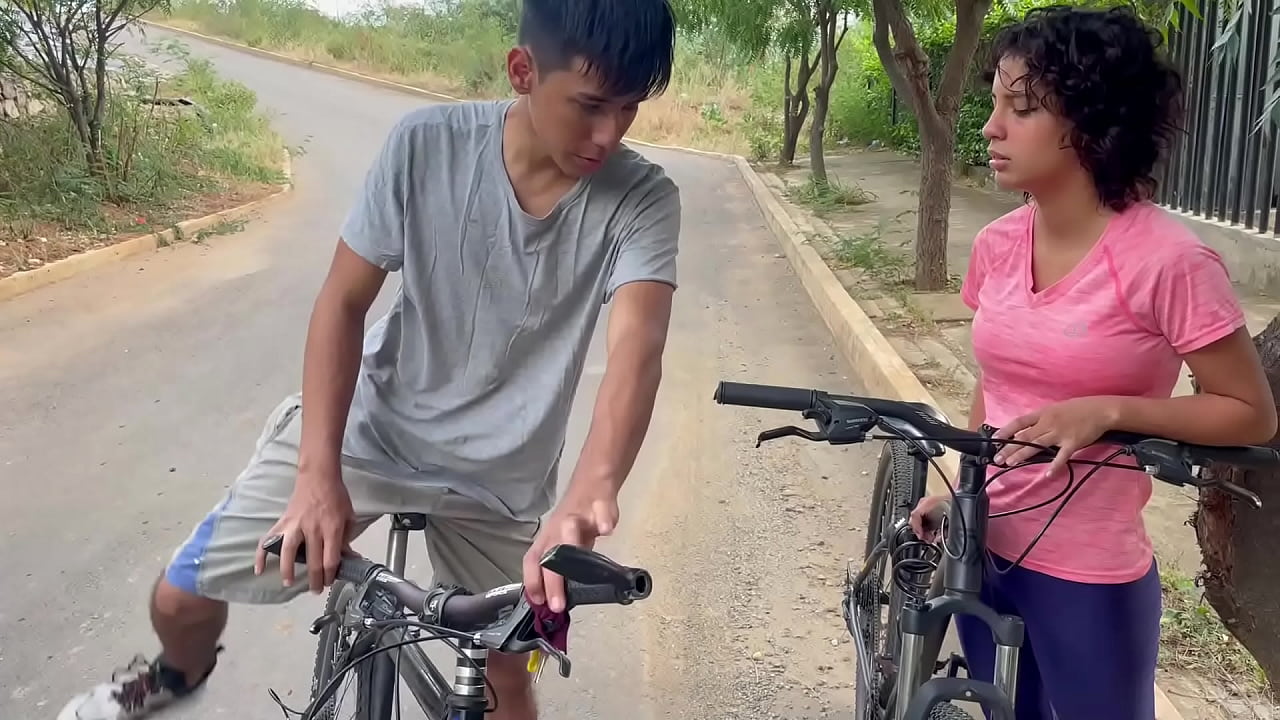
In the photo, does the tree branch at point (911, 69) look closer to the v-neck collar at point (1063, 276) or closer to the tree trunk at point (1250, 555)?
the tree trunk at point (1250, 555)

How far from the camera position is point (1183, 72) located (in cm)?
187

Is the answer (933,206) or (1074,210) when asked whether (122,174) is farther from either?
(1074,210)

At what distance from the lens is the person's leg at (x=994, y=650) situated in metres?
1.91

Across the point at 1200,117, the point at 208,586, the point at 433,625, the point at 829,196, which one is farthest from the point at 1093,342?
the point at 829,196

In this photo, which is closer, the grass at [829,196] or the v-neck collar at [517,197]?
the v-neck collar at [517,197]

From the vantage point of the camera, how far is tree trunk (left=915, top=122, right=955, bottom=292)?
25.7ft

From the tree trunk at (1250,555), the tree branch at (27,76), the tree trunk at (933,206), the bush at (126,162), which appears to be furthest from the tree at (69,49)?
the tree trunk at (1250,555)

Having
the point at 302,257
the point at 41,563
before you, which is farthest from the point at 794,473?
the point at 302,257

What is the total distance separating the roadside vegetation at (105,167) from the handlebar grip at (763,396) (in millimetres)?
8657

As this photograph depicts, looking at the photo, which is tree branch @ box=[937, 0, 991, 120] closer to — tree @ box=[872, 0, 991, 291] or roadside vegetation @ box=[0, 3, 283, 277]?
tree @ box=[872, 0, 991, 291]

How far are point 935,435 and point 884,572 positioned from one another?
121cm

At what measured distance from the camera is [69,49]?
36.6 ft

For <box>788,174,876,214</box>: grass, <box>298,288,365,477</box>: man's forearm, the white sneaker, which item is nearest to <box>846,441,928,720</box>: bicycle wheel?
<box>298,288,365,477</box>: man's forearm

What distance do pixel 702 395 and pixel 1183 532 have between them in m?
2.84
